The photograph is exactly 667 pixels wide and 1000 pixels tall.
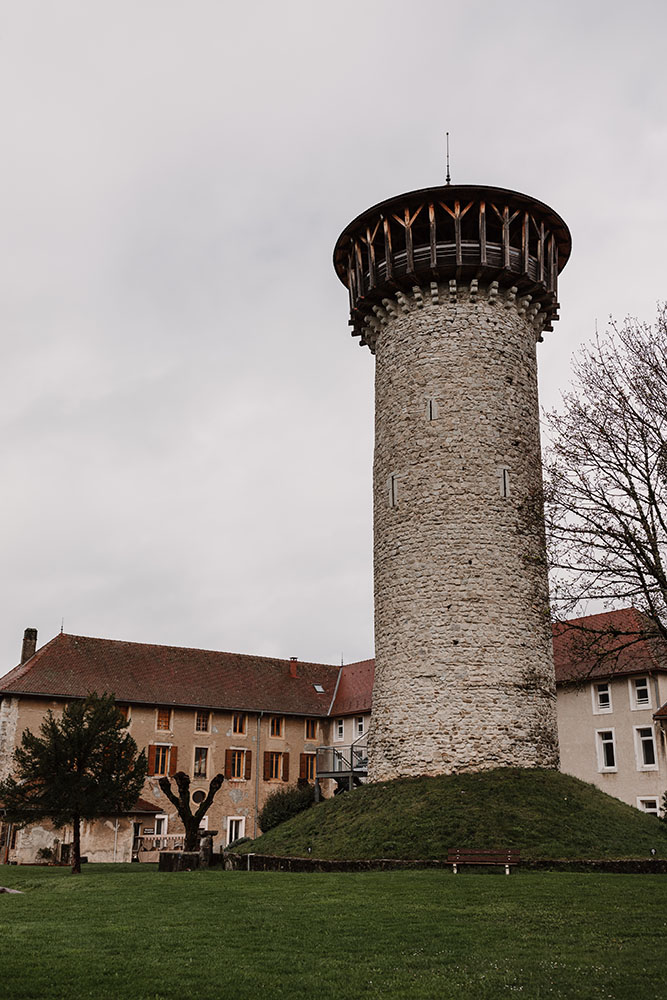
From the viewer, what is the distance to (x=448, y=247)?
80.5ft

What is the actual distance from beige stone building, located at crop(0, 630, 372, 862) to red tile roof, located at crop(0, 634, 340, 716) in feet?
0.16

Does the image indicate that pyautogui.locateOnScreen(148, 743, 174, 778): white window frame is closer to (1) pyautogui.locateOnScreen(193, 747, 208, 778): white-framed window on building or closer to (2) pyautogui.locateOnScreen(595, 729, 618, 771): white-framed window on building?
(1) pyautogui.locateOnScreen(193, 747, 208, 778): white-framed window on building

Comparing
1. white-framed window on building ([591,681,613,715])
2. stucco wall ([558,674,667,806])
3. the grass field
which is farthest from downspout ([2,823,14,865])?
white-framed window on building ([591,681,613,715])

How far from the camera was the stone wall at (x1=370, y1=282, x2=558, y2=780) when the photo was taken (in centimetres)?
2161

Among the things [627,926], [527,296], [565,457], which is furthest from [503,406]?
[627,926]

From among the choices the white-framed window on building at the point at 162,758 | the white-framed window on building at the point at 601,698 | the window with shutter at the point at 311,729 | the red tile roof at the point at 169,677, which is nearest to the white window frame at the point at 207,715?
the red tile roof at the point at 169,677

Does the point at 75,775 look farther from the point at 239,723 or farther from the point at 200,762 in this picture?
the point at 239,723

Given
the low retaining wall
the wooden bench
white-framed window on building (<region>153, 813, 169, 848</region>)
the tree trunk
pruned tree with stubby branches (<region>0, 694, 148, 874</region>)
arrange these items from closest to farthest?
the low retaining wall
the wooden bench
the tree trunk
pruned tree with stubby branches (<region>0, 694, 148, 874</region>)
white-framed window on building (<region>153, 813, 169, 848</region>)

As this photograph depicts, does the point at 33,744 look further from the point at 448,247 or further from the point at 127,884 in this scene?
the point at 448,247

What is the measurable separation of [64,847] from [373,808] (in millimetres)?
13628

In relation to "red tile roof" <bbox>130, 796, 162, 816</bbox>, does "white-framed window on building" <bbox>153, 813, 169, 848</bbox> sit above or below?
below

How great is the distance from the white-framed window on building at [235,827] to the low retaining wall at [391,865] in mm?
15595

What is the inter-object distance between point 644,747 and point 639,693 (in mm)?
1722

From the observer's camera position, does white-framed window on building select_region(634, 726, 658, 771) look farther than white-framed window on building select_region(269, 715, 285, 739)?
No
